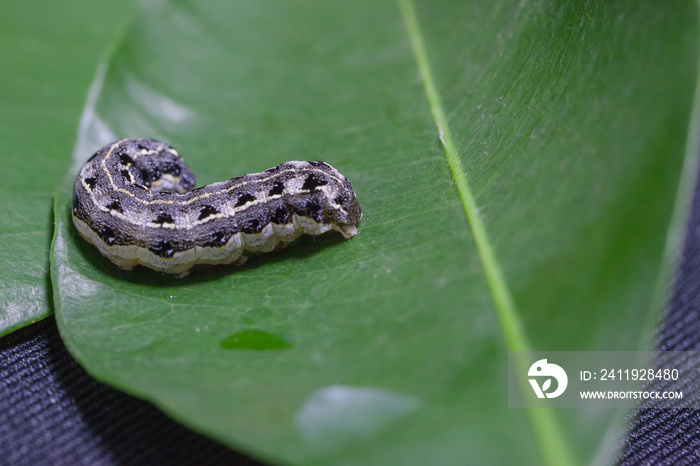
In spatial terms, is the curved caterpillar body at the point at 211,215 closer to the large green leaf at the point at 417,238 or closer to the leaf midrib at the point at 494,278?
the large green leaf at the point at 417,238

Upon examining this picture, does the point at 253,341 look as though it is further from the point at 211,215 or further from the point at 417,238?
the point at 211,215

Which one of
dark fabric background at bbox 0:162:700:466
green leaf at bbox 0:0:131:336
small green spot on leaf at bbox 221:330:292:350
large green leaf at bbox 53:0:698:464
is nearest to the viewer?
large green leaf at bbox 53:0:698:464

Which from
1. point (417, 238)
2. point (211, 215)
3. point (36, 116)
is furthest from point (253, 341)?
point (36, 116)

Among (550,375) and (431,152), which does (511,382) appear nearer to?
(550,375)

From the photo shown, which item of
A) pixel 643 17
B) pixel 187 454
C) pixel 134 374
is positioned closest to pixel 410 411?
pixel 134 374

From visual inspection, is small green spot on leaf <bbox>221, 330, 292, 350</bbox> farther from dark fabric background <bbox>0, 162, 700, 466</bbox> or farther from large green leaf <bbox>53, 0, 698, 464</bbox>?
dark fabric background <bbox>0, 162, 700, 466</bbox>

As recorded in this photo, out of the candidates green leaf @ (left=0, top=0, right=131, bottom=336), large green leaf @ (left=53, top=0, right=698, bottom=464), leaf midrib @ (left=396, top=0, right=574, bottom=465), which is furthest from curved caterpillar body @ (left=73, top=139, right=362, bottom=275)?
leaf midrib @ (left=396, top=0, right=574, bottom=465)
